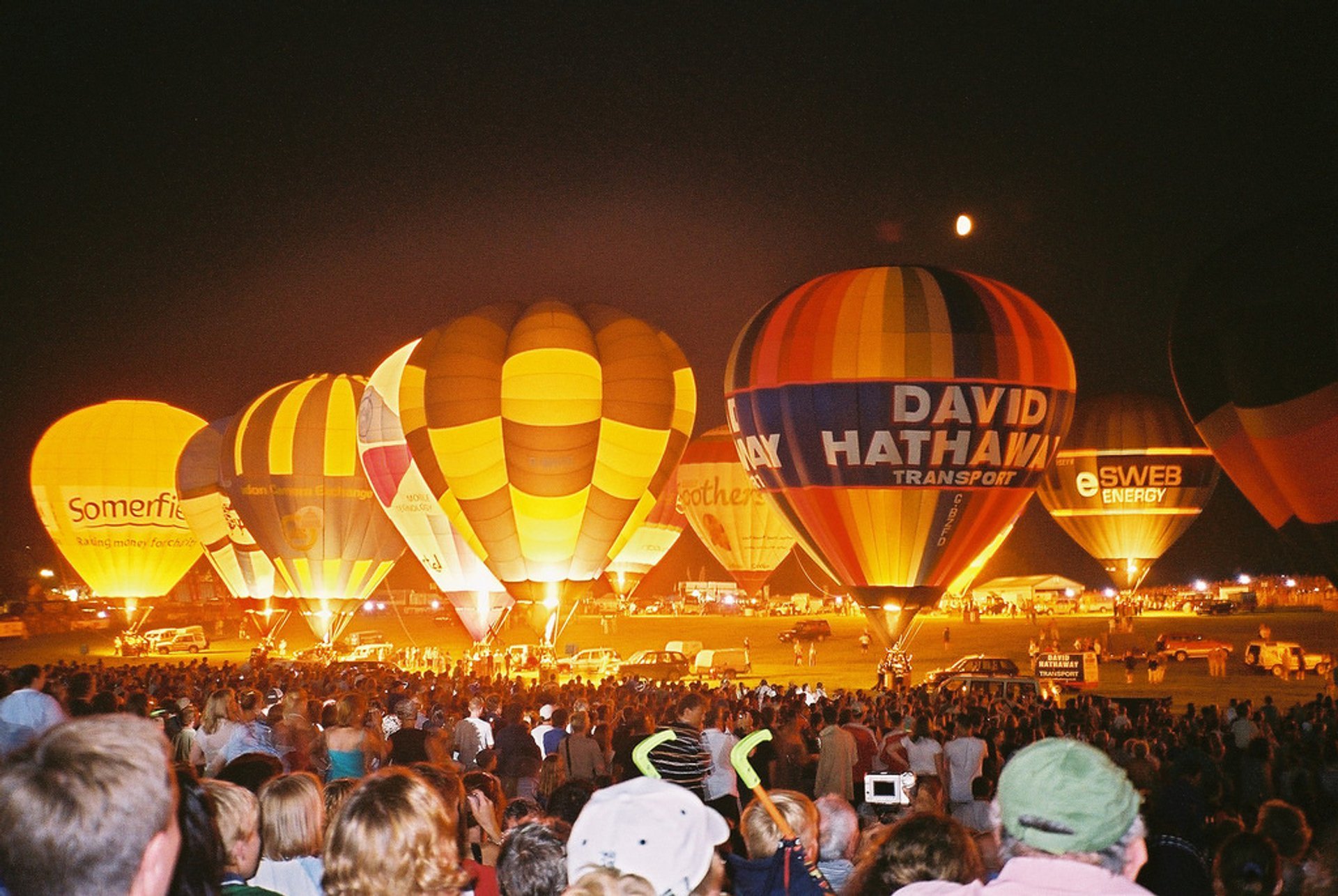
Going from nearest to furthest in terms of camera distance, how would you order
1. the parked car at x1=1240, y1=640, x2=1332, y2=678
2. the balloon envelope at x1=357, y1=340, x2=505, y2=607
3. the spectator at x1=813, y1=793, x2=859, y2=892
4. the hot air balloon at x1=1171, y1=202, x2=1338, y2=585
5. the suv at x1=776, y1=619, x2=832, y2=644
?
the spectator at x1=813, y1=793, x2=859, y2=892
the hot air balloon at x1=1171, y1=202, x2=1338, y2=585
the balloon envelope at x1=357, y1=340, x2=505, y2=607
the parked car at x1=1240, y1=640, x2=1332, y2=678
the suv at x1=776, y1=619, x2=832, y2=644

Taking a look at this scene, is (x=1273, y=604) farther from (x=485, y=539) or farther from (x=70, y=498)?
(x=70, y=498)

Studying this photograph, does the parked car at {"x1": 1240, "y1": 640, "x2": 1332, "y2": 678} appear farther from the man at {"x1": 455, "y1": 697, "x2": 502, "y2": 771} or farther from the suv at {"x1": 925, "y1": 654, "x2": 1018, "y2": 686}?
the man at {"x1": 455, "y1": 697, "x2": 502, "y2": 771}

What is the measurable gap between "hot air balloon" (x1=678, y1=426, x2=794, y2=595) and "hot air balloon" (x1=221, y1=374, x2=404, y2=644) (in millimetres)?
8822

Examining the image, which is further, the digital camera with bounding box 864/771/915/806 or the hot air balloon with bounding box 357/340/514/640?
the hot air balloon with bounding box 357/340/514/640

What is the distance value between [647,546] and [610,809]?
30.7 m

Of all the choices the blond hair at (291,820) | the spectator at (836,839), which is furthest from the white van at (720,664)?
the blond hair at (291,820)

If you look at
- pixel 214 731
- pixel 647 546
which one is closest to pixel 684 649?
pixel 647 546

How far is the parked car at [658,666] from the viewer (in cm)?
2411

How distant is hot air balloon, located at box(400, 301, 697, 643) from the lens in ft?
64.5

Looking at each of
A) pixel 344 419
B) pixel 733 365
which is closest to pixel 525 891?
pixel 733 365

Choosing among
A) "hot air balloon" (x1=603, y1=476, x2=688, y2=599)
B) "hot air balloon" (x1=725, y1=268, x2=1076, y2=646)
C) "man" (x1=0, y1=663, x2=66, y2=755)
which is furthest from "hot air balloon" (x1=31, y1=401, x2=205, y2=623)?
"man" (x1=0, y1=663, x2=66, y2=755)

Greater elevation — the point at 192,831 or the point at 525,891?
the point at 192,831

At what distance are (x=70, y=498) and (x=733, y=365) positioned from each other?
19368 mm

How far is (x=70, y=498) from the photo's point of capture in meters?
30.0
